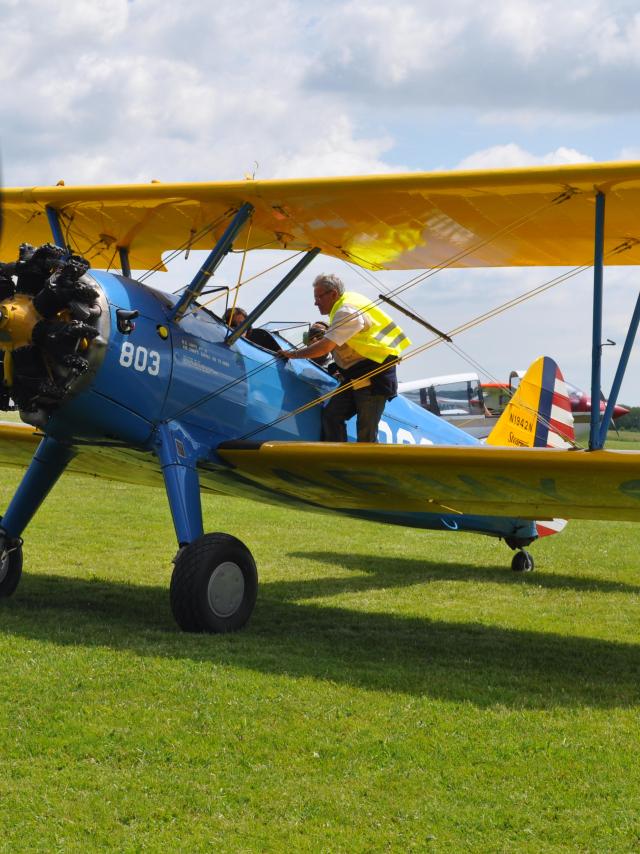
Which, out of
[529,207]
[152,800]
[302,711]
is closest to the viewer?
[152,800]

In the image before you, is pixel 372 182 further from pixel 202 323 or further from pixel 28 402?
pixel 28 402

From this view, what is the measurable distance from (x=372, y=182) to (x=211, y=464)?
219cm

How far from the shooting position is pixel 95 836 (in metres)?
3.57

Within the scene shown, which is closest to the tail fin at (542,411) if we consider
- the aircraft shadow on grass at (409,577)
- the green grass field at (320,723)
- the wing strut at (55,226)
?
the aircraft shadow on grass at (409,577)

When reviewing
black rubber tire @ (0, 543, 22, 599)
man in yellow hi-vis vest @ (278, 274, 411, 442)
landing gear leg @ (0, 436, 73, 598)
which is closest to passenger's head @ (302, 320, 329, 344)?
man in yellow hi-vis vest @ (278, 274, 411, 442)

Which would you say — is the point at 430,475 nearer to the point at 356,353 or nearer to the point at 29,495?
the point at 356,353

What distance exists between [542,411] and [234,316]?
173 inches

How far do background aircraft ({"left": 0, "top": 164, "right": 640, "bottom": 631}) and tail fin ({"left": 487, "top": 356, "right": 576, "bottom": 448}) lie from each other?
2181 millimetres

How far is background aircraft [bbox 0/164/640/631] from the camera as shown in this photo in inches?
253

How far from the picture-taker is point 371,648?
21.6 feet

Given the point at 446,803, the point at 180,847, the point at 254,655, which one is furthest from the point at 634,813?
the point at 254,655

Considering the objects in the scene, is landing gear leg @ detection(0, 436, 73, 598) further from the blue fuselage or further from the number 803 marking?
the number 803 marking

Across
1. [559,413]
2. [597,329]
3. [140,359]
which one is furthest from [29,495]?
[559,413]

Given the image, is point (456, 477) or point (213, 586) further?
point (456, 477)
